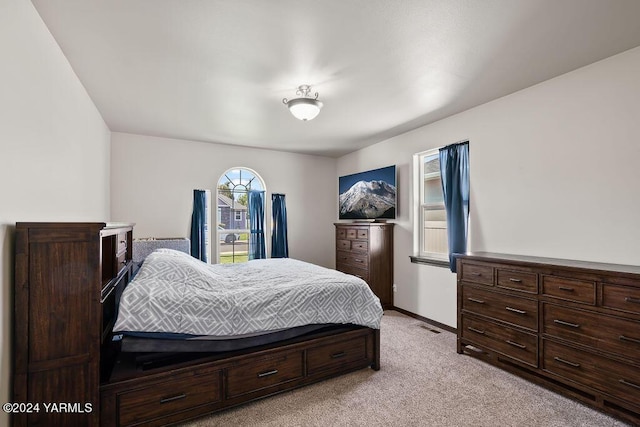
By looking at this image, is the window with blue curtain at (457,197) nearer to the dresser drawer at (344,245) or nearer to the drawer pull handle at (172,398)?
the dresser drawer at (344,245)

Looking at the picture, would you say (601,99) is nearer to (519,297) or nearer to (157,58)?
(519,297)

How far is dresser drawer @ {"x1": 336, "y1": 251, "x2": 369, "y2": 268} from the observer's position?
14.8 ft

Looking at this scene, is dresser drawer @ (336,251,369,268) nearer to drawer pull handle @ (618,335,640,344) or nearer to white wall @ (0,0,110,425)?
drawer pull handle @ (618,335,640,344)

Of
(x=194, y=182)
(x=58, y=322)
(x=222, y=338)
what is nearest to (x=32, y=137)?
(x=58, y=322)

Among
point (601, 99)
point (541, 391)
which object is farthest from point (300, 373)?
point (601, 99)

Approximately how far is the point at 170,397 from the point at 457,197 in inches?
131

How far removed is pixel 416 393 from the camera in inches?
91.4

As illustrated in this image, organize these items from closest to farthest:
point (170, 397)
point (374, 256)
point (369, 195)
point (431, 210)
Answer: point (170, 397)
point (431, 210)
point (374, 256)
point (369, 195)

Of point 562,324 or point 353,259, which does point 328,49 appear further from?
point 353,259

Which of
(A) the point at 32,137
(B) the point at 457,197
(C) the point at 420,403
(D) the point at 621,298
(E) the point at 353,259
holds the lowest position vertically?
(C) the point at 420,403

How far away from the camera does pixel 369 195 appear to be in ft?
16.0

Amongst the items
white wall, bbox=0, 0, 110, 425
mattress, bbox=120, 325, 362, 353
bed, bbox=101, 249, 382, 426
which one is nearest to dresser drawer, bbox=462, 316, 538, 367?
bed, bbox=101, 249, 382, 426

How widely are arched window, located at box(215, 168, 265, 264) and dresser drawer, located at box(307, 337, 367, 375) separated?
3.11m

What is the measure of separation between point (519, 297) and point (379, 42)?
2.34 metres
